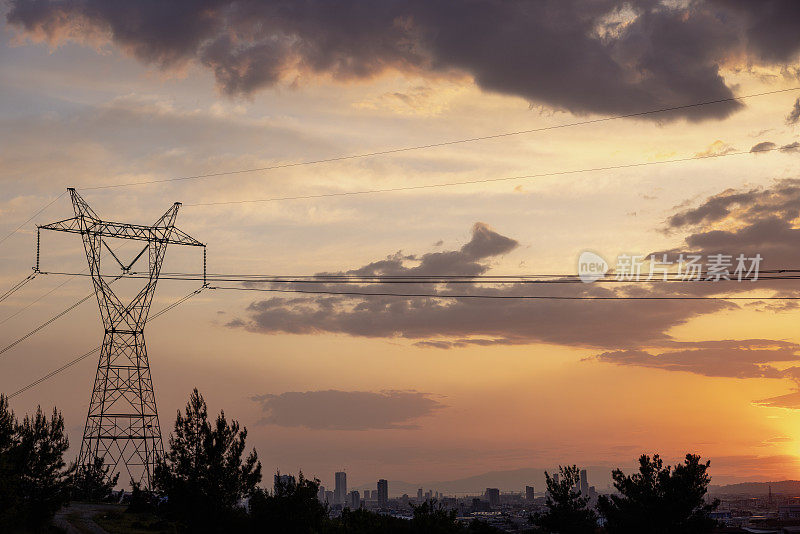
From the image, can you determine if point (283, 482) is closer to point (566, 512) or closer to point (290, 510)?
point (290, 510)

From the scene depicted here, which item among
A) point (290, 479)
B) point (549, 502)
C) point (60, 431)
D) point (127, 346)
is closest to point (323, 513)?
point (290, 479)

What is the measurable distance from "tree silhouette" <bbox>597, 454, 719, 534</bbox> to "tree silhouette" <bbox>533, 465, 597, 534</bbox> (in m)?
12.9

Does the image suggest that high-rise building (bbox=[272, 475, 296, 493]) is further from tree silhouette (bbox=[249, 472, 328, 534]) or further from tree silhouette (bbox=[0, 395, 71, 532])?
tree silhouette (bbox=[0, 395, 71, 532])

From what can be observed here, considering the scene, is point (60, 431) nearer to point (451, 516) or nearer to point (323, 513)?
point (323, 513)

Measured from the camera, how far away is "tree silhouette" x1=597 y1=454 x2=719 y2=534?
257 feet

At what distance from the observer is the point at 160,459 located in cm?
6625

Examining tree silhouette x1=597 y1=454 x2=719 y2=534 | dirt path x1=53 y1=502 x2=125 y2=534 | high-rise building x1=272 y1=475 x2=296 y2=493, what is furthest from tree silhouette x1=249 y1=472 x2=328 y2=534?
tree silhouette x1=597 y1=454 x2=719 y2=534

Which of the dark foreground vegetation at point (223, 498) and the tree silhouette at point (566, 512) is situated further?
the tree silhouette at point (566, 512)

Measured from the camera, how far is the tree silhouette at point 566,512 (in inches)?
3802

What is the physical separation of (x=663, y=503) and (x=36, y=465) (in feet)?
202

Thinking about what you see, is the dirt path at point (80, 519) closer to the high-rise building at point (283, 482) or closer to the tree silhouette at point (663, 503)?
the high-rise building at point (283, 482)

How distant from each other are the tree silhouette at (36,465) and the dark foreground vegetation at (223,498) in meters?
0.09

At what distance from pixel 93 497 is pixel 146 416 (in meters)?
38.2

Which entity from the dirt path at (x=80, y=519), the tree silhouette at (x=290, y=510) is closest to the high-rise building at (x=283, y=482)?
the tree silhouette at (x=290, y=510)
